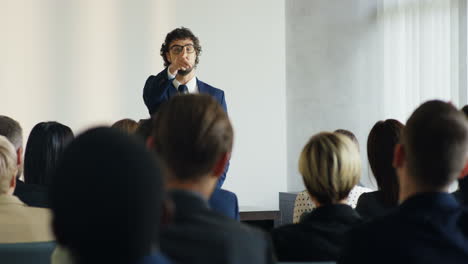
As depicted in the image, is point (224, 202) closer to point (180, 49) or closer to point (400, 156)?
point (400, 156)

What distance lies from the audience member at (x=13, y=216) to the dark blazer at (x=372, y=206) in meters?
1.21

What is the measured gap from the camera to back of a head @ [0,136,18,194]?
244 centimetres

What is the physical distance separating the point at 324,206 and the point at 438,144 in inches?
22.8

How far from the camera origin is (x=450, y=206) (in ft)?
5.59

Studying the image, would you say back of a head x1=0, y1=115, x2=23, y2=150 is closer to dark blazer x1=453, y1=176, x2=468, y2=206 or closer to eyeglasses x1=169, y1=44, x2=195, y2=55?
eyeglasses x1=169, y1=44, x2=195, y2=55

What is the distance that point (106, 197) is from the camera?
926 millimetres

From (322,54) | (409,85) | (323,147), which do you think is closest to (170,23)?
(322,54)

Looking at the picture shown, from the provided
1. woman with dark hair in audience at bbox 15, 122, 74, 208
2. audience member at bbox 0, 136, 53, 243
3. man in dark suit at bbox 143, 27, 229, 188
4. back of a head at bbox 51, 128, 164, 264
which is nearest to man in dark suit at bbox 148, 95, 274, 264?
back of a head at bbox 51, 128, 164, 264

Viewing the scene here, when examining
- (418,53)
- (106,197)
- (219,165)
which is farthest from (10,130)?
(418,53)

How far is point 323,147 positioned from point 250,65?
5.39 metres

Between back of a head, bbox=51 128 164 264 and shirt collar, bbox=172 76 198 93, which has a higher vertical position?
shirt collar, bbox=172 76 198 93

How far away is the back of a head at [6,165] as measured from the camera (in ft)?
7.99

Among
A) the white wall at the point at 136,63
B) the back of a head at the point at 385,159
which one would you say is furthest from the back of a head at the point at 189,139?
Answer: the white wall at the point at 136,63

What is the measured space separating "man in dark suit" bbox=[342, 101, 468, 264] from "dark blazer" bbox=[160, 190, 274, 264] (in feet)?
1.09
